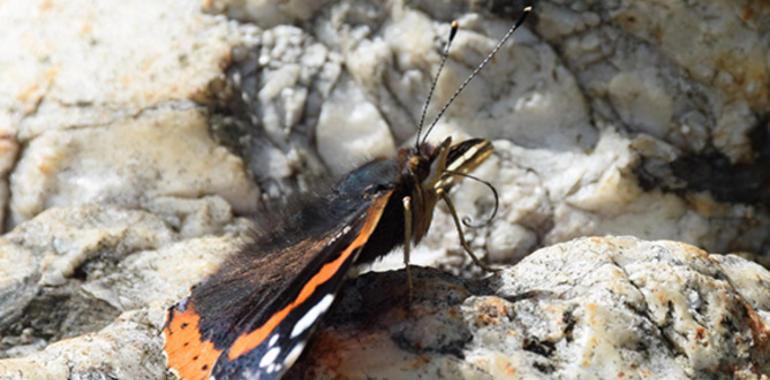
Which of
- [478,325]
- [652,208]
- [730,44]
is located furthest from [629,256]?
[730,44]

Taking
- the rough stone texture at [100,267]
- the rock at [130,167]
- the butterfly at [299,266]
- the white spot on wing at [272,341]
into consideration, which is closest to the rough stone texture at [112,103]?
the rock at [130,167]

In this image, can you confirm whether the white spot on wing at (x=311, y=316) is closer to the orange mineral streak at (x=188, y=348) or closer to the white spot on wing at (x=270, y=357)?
the white spot on wing at (x=270, y=357)

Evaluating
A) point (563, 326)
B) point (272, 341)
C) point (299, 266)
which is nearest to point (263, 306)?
point (299, 266)

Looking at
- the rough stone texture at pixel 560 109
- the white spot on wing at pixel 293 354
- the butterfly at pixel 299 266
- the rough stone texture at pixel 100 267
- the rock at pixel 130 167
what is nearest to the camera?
the white spot on wing at pixel 293 354

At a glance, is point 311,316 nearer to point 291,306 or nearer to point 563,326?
point 291,306

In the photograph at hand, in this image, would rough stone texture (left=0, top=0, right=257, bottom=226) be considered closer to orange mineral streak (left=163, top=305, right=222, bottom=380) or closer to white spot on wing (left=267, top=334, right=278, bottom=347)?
orange mineral streak (left=163, top=305, right=222, bottom=380)

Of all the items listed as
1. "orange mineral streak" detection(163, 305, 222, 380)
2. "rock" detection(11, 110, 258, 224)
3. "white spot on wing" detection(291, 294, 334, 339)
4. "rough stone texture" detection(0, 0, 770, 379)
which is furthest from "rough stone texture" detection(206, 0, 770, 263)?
"white spot on wing" detection(291, 294, 334, 339)

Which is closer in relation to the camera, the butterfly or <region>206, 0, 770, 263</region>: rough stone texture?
the butterfly

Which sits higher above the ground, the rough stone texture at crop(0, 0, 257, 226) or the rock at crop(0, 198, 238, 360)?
the rough stone texture at crop(0, 0, 257, 226)

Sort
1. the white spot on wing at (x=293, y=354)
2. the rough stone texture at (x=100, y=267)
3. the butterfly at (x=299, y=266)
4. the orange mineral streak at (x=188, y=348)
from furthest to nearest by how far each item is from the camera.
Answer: the rough stone texture at (x=100, y=267) → the orange mineral streak at (x=188, y=348) → the butterfly at (x=299, y=266) → the white spot on wing at (x=293, y=354)
